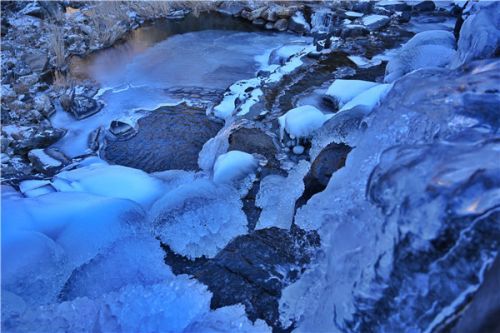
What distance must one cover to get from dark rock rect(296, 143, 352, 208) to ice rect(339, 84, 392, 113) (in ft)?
1.66

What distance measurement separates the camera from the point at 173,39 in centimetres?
632

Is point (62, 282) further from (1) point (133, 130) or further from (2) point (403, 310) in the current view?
(1) point (133, 130)

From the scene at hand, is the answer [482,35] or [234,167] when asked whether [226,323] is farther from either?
[482,35]

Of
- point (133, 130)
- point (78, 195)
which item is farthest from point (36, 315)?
point (133, 130)

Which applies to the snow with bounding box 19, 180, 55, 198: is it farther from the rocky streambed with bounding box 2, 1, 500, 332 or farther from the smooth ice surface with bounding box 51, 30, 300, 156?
the smooth ice surface with bounding box 51, 30, 300, 156

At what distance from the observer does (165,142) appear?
11.7 ft

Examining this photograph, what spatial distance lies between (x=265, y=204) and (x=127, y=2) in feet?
20.7

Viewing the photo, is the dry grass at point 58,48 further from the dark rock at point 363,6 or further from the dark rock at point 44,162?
the dark rock at point 363,6

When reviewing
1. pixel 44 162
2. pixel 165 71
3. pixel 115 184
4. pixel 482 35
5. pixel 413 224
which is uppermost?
pixel 482 35

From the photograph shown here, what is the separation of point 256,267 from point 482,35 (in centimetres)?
171

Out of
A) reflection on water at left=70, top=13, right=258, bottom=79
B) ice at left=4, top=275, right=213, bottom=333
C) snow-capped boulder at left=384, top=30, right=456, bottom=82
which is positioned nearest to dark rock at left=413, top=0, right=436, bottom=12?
reflection on water at left=70, top=13, right=258, bottom=79

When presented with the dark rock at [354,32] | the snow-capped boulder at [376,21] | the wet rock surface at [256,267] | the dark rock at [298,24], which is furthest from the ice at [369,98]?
the dark rock at [298,24]

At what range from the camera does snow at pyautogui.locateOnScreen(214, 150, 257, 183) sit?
2.44 m

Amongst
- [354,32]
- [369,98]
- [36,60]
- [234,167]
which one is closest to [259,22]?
[354,32]
